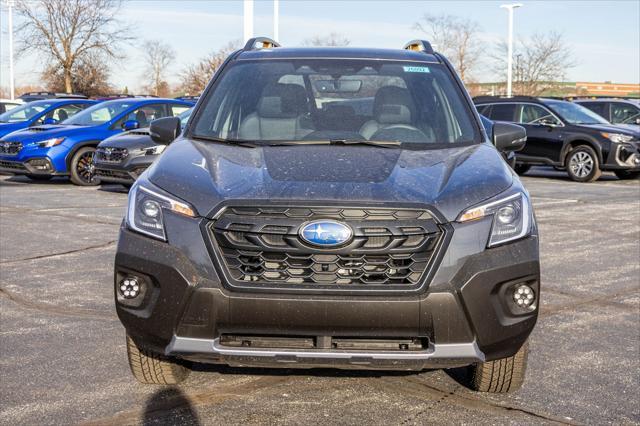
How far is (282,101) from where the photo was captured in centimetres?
514

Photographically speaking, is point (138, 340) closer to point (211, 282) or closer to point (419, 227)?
point (211, 282)

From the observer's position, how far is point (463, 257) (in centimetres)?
368

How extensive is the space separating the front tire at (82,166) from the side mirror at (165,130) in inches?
430

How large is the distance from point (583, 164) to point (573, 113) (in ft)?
4.33

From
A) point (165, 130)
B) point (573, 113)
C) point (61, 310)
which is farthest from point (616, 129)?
point (165, 130)

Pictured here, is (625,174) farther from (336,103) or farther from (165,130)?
(165,130)

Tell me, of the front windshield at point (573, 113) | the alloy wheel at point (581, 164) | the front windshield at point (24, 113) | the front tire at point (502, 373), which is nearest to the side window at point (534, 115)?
the front windshield at point (573, 113)

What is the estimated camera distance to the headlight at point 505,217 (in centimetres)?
379

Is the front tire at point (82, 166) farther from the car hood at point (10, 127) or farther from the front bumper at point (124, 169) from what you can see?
the car hood at point (10, 127)

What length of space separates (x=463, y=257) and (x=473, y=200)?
30cm

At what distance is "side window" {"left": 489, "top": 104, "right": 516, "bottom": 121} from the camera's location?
19047 millimetres

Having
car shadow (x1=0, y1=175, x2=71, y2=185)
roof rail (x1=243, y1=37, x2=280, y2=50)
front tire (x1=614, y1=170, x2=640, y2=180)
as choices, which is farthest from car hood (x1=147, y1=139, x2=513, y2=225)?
front tire (x1=614, y1=170, x2=640, y2=180)

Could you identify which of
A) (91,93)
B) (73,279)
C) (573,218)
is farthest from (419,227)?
(91,93)

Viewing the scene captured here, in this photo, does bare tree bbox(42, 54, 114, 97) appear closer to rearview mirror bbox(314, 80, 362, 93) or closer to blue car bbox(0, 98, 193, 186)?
blue car bbox(0, 98, 193, 186)
